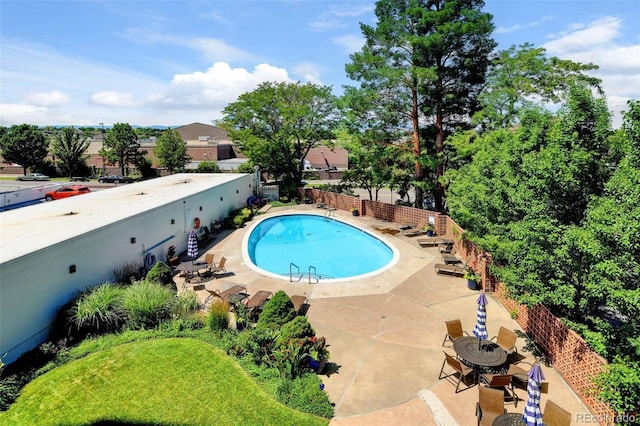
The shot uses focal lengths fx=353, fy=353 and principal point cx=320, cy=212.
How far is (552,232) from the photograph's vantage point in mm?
8703

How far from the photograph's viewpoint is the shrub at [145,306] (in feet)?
36.3

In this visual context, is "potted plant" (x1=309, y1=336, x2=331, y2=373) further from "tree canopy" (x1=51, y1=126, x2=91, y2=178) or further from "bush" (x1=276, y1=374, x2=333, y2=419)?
"tree canopy" (x1=51, y1=126, x2=91, y2=178)

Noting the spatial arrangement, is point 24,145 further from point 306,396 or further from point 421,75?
point 306,396

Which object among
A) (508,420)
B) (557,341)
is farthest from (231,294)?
(557,341)

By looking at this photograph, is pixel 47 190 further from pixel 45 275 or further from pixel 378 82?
pixel 378 82

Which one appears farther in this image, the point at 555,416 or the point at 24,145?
the point at 24,145

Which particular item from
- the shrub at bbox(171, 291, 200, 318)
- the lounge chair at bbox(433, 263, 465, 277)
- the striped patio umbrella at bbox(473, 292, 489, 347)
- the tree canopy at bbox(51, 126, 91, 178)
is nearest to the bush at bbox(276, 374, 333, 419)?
the striped patio umbrella at bbox(473, 292, 489, 347)

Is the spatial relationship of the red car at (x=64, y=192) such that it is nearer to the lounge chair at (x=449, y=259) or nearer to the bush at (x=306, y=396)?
the lounge chair at (x=449, y=259)

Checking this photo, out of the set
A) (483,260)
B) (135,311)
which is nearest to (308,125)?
(483,260)

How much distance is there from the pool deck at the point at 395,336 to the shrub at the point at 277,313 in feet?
4.29

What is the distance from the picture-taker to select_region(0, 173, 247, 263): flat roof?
11227 mm

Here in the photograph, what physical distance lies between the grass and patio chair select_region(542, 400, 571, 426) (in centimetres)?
435

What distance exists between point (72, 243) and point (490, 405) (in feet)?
41.9

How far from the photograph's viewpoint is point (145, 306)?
439 inches
